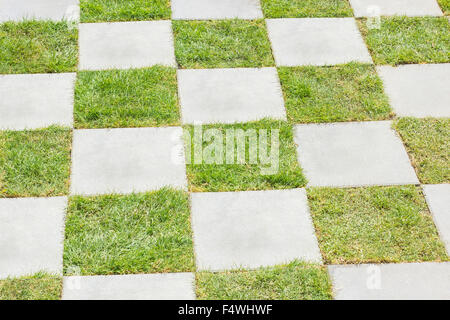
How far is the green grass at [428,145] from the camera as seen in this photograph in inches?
162

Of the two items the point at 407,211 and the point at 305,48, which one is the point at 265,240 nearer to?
the point at 407,211

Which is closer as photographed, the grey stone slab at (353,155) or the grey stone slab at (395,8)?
the grey stone slab at (353,155)

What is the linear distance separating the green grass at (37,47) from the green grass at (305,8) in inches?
59.5

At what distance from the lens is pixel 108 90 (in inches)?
179

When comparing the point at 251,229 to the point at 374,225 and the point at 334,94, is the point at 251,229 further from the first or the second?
the point at 334,94

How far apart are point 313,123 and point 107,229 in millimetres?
1526

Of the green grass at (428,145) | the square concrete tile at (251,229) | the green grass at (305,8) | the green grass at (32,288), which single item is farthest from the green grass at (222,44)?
the green grass at (32,288)

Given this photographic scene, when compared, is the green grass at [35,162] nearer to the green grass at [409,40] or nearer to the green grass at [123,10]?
the green grass at [123,10]

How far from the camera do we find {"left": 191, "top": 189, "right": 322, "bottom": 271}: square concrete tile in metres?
3.64

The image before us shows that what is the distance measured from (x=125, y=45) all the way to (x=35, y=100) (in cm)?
Result: 83

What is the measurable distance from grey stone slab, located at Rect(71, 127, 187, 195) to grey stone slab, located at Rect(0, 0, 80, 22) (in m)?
1.33

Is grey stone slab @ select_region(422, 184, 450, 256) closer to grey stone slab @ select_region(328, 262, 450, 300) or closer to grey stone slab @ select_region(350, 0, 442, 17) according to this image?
grey stone slab @ select_region(328, 262, 450, 300)
